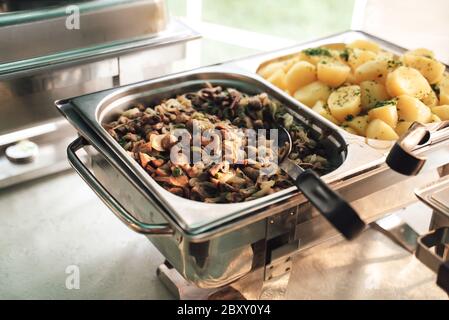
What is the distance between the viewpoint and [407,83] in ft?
4.70

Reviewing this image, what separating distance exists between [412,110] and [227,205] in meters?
0.59

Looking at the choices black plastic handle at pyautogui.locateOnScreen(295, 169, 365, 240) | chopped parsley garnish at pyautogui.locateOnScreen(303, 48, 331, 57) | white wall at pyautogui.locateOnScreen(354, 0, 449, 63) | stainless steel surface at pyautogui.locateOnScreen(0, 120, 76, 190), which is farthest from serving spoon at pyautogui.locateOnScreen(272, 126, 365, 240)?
white wall at pyautogui.locateOnScreen(354, 0, 449, 63)

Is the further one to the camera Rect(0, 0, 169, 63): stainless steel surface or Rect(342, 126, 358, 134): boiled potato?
Rect(0, 0, 169, 63): stainless steel surface

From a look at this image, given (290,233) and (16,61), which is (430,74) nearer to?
(290,233)

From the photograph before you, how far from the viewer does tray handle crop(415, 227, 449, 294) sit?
3.42 feet

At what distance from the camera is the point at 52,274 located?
4.96ft

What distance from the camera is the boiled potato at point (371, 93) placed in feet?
4.75

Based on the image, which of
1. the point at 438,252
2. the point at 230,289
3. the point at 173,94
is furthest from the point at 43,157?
the point at 438,252

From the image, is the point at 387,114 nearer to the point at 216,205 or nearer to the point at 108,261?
the point at 216,205

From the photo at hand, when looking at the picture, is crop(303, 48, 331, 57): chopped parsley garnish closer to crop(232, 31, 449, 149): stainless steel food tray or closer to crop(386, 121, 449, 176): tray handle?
crop(232, 31, 449, 149): stainless steel food tray

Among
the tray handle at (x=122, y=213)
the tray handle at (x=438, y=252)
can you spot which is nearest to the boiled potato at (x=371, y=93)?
the tray handle at (x=438, y=252)

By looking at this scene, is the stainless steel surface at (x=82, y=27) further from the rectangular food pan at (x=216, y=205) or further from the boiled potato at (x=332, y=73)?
the boiled potato at (x=332, y=73)

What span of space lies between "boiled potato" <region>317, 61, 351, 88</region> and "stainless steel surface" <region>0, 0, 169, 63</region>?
0.56m

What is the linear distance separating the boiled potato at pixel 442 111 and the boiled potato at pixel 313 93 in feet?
0.88
